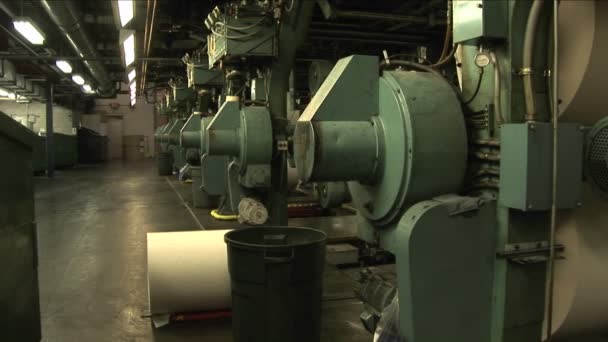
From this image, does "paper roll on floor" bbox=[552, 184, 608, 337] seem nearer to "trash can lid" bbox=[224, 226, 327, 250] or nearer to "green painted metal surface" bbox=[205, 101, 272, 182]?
"trash can lid" bbox=[224, 226, 327, 250]

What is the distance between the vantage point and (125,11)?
173 inches

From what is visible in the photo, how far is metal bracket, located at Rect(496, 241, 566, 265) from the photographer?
54.2 inches

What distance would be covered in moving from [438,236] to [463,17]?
0.64m

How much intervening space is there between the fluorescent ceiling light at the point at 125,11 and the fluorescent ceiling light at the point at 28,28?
1652mm

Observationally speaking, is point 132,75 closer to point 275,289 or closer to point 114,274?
point 114,274

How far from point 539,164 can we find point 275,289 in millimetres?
1183

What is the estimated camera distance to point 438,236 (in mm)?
1338

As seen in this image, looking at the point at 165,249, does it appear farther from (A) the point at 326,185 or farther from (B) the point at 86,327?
(A) the point at 326,185

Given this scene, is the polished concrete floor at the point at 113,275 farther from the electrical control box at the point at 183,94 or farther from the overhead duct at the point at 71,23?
the overhead duct at the point at 71,23

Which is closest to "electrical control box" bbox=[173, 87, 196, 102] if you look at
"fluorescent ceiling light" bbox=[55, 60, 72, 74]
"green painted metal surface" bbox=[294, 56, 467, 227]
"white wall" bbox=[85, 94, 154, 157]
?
"fluorescent ceiling light" bbox=[55, 60, 72, 74]

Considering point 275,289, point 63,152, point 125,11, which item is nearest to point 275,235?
point 275,289

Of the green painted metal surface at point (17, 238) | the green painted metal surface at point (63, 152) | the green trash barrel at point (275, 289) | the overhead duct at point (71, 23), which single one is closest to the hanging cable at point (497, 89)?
the green trash barrel at point (275, 289)

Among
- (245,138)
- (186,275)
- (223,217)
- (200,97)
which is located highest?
(200,97)

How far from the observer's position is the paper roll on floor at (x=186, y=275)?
2.55 metres
